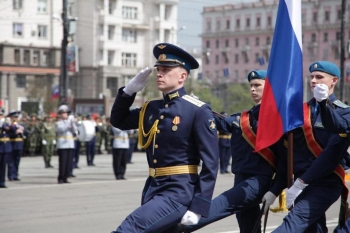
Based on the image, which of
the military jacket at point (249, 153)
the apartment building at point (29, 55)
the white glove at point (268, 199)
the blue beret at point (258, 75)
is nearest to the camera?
the white glove at point (268, 199)

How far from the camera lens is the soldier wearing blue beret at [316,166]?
7152 mm

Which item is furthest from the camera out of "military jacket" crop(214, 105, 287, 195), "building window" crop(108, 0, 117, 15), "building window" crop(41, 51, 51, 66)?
"building window" crop(108, 0, 117, 15)

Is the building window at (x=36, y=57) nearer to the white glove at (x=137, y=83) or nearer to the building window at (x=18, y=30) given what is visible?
the building window at (x=18, y=30)

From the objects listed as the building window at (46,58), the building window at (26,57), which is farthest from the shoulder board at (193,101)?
the building window at (46,58)

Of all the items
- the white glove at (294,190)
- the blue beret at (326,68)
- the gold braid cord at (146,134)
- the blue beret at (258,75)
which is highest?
the blue beret at (326,68)

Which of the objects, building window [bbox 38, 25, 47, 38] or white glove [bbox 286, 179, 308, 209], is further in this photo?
building window [bbox 38, 25, 47, 38]

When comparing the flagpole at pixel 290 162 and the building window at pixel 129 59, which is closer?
the flagpole at pixel 290 162

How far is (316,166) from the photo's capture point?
7.18 meters

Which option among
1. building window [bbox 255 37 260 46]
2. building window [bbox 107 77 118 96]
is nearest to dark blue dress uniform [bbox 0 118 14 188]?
building window [bbox 107 77 118 96]

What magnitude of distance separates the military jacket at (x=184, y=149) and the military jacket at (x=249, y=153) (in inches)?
53.4

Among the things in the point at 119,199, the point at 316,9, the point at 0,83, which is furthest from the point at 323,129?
the point at 316,9

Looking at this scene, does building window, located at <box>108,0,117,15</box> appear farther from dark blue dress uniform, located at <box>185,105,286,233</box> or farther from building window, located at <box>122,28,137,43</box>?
dark blue dress uniform, located at <box>185,105,286,233</box>

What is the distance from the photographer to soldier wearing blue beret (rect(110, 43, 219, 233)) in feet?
20.7

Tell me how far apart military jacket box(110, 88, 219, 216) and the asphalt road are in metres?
4.37
